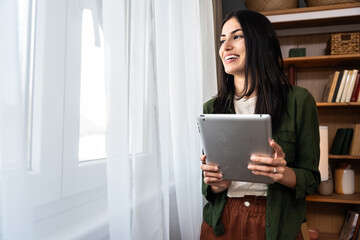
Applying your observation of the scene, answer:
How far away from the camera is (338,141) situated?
8.04 ft

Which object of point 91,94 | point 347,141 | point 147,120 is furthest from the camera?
point 347,141

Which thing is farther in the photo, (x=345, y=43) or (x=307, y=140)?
(x=345, y=43)

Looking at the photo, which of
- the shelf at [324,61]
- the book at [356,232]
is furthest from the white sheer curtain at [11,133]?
the book at [356,232]

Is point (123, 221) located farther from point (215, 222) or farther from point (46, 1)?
point (46, 1)

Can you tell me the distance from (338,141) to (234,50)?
1.86 meters

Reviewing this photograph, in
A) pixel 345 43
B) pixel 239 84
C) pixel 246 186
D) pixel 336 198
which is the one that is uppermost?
pixel 345 43

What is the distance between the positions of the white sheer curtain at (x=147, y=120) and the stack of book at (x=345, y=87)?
1.59m

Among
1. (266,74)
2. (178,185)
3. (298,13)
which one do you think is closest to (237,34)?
(266,74)

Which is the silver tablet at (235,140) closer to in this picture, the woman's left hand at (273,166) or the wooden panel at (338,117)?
the woman's left hand at (273,166)

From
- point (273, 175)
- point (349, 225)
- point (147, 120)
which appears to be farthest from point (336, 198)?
point (147, 120)

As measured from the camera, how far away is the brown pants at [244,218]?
3.15ft

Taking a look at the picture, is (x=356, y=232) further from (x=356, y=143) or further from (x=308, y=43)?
(x=308, y=43)

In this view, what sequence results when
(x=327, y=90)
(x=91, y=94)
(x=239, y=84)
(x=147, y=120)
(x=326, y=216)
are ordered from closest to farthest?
(x=91, y=94), (x=147, y=120), (x=239, y=84), (x=327, y=90), (x=326, y=216)

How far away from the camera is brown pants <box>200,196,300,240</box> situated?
3.15ft
